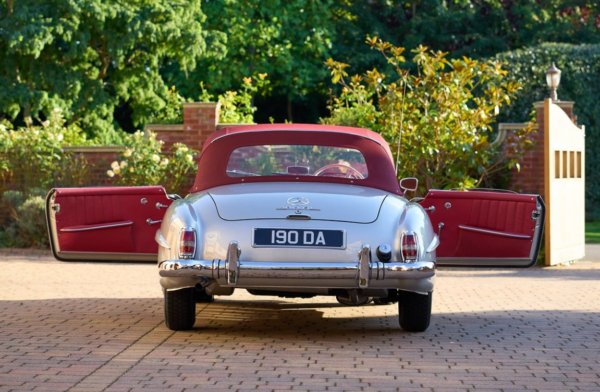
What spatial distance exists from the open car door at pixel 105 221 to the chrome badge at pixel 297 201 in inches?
62.7

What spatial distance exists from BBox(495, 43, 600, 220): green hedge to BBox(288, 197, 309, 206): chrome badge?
18997 mm

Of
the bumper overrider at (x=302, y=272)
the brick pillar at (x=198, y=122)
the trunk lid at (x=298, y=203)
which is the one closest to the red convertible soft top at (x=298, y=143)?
the trunk lid at (x=298, y=203)

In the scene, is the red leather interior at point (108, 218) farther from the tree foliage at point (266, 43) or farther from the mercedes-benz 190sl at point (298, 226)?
the tree foliage at point (266, 43)

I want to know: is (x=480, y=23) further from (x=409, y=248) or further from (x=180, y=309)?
(x=409, y=248)

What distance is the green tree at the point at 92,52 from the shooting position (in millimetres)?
26266

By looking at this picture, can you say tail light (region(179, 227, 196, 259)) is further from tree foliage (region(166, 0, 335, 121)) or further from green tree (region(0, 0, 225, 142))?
tree foliage (region(166, 0, 335, 121))

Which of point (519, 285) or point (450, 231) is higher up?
point (450, 231)

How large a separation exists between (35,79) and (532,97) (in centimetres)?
1263

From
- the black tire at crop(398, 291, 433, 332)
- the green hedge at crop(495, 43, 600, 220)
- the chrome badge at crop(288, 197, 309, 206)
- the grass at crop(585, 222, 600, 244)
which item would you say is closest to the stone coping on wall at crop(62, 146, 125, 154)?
the grass at crop(585, 222, 600, 244)

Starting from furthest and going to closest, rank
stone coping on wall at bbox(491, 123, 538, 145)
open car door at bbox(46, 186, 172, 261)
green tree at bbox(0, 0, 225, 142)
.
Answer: green tree at bbox(0, 0, 225, 142), stone coping on wall at bbox(491, 123, 538, 145), open car door at bbox(46, 186, 172, 261)

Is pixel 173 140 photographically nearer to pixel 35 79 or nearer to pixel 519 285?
pixel 519 285

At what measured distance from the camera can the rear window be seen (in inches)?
324

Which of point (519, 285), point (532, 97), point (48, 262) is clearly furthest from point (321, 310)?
point (532, 97)

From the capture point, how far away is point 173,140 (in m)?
17.3
